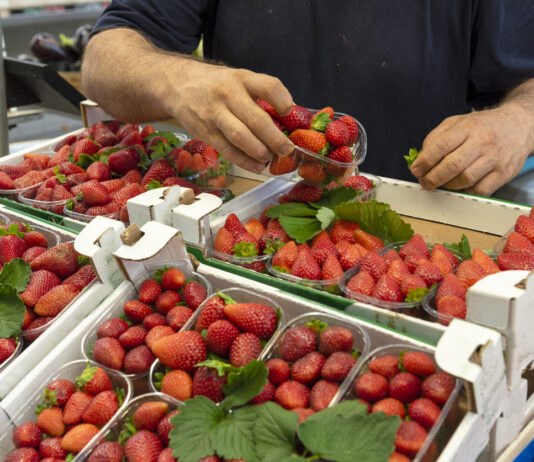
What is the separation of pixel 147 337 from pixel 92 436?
8.6 inches

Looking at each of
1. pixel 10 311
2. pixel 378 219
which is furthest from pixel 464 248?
pixel 10 311

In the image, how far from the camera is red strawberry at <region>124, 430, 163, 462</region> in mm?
905

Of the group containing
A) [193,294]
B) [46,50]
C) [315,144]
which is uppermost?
[315,144]

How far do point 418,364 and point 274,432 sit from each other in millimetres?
270

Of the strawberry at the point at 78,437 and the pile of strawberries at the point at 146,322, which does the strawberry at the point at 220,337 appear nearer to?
the pile of strawberries at the point at 146,322

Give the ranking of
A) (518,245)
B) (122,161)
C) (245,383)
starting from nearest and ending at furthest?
→ (245,383) → (518,245) → (122,161)

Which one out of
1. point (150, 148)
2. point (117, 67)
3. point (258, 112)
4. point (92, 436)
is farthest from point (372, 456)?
point (117, 67)

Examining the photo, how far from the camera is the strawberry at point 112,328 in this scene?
115 cm

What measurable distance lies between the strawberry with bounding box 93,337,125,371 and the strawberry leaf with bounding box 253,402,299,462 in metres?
0.35

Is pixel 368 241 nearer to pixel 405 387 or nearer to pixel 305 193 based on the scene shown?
pixel 305 193

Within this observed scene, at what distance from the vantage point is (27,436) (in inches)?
38.7

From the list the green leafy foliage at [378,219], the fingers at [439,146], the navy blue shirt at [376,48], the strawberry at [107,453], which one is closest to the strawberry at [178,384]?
the strawberry at [107,453]

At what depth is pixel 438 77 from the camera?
2.26m

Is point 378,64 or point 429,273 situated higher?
point 378,64
